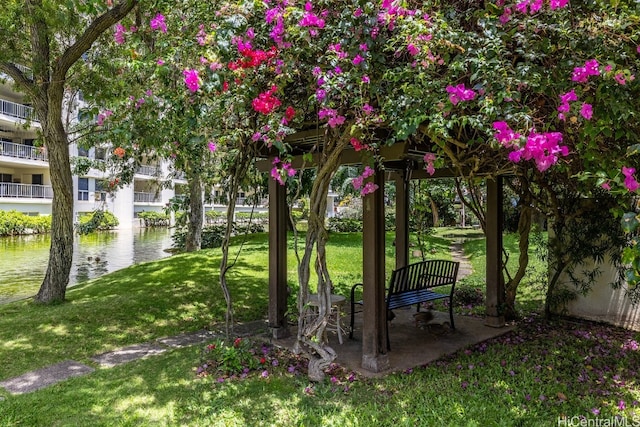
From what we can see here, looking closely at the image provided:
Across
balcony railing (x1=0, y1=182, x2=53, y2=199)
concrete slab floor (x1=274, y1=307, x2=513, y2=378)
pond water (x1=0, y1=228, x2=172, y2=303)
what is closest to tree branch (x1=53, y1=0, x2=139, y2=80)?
pond water (x1=0, y1=228, x2=172, y2=303)

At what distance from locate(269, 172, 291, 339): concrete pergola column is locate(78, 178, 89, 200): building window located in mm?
29003

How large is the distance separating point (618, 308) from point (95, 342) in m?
7.26

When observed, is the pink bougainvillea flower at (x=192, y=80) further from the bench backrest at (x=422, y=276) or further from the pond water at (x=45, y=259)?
the pond water at (x=45, y=259)

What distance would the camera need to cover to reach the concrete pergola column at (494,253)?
5.93 meters

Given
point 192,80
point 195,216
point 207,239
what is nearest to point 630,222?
point 192,80

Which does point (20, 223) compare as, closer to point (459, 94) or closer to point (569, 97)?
point (459, 94)

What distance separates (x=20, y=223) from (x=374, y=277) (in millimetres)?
25728

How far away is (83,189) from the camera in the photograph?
3025cm

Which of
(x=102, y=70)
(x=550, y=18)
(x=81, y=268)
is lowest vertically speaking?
(x=81, y=268)

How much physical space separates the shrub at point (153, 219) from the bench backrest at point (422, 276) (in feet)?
103

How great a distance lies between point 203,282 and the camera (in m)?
8.97

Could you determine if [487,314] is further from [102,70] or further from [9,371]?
[102,70]

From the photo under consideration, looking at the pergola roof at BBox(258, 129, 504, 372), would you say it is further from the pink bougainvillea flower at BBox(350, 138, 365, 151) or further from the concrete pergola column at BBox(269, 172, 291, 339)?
the pink bougainvillea flower at BBox(350, 138, 365, 151)

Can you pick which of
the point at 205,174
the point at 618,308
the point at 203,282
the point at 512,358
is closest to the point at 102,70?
the point at 205,174
